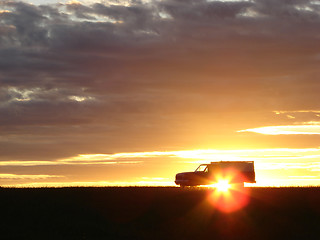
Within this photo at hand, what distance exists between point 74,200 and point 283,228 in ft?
53.7

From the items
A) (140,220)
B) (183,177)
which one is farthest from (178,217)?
(183,177)

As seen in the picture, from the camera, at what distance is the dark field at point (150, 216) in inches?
1789

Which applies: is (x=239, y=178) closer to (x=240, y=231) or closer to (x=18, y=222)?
(x=240, y=231)

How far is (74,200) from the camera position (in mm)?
52844

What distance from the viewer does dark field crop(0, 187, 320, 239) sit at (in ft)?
149

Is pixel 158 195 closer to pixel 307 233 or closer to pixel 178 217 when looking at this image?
pixel 178 217

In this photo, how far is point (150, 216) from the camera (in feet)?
162

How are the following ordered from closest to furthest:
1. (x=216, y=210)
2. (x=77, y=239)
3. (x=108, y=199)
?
(x=77, y=239)
(x=216, y=210)
(x=108, y=199)

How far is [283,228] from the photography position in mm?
47312

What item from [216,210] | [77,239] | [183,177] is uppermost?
[183,177]

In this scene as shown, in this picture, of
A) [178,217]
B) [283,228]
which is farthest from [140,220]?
[283,228]

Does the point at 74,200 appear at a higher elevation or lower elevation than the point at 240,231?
higher

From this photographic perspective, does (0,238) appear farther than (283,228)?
No

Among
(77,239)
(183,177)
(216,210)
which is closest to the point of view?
(77,239)
